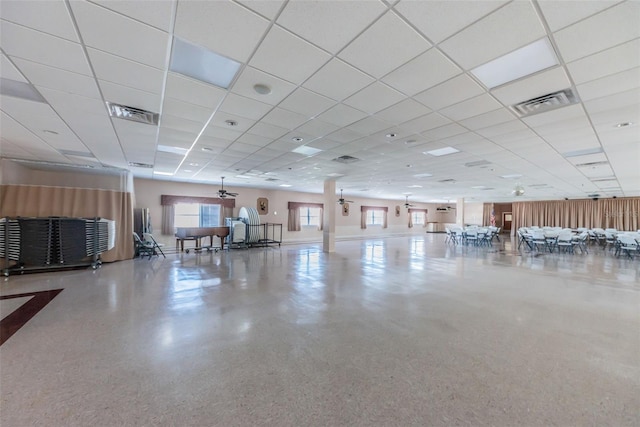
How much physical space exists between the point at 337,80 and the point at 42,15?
246 centimetres

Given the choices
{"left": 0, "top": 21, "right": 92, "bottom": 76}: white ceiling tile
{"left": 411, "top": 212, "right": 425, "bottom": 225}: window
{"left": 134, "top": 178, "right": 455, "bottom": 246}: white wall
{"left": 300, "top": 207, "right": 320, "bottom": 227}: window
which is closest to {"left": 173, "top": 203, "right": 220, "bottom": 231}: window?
{"left": 134, "top": 178, "right": 455, "bottom": 246}: white wall

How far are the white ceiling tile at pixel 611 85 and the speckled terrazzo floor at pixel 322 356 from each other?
2.78m

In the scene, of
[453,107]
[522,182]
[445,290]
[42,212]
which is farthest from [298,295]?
[522,182]

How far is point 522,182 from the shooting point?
959 centimetres

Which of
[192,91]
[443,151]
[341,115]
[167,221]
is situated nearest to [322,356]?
[341,115]

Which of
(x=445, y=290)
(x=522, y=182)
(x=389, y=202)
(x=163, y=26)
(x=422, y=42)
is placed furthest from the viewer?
(x=389, y=202)

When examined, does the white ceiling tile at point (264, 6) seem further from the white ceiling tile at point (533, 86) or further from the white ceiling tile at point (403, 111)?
the white ceiling tile at point (533, 86)

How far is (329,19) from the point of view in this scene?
6.16 ft

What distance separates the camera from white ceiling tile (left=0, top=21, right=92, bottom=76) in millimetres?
2004

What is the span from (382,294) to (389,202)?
1605cm

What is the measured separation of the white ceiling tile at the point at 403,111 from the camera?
325 cm

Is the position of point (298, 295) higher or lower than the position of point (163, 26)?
lower

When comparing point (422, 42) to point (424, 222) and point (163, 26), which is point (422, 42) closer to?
point (163, 26)

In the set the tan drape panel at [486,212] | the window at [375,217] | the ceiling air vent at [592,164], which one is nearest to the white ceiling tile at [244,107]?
the ceiling air vent at [592,164]
